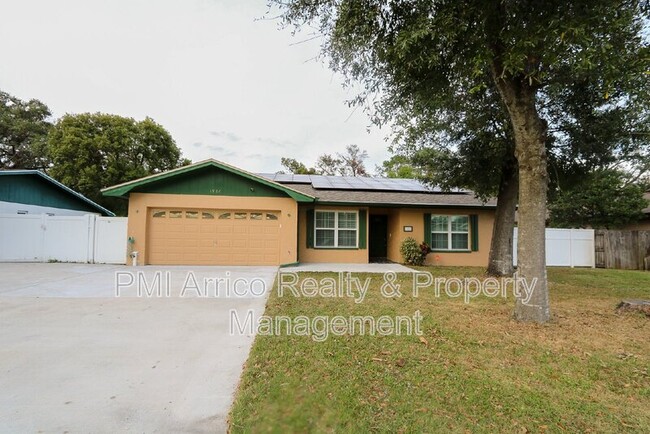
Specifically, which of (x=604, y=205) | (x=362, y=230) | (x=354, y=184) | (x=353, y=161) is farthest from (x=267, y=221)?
(x=353, y=161)

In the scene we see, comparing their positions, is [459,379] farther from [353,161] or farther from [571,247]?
[353,161]

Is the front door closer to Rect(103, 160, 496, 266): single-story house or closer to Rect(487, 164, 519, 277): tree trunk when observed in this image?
Rect(103, 160, 496, 266): single-story house

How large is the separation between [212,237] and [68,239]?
5.37m

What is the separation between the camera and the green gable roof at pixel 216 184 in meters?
10.7

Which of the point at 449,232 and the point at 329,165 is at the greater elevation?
the point at 329,165

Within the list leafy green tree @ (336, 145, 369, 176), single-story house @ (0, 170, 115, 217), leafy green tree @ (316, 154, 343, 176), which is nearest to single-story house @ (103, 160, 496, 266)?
single-story house @ (0, 170, 115, 217)

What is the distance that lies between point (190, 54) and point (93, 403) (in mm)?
9257

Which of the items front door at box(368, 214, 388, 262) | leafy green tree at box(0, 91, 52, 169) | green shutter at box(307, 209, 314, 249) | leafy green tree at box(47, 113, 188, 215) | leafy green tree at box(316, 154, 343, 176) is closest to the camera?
green shutter at box(307, 209, 314, 249)

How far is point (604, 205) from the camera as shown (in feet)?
56.4

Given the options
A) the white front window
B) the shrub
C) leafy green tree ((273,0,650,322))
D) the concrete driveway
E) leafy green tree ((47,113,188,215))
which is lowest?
the concrete driveway

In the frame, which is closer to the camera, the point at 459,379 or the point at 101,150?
the point at 459,379

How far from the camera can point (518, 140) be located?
473 cm

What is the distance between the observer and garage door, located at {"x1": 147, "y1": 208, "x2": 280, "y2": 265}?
10742 millimetres

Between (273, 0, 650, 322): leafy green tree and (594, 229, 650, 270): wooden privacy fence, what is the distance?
427 inches
